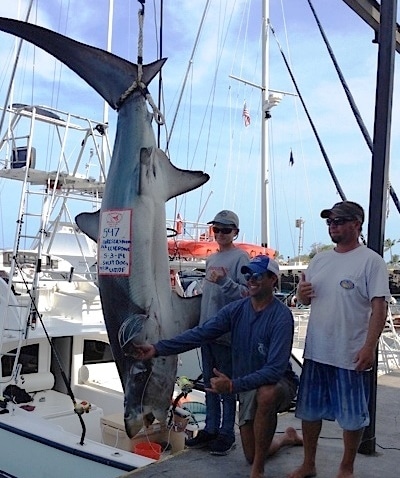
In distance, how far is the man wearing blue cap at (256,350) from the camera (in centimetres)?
255

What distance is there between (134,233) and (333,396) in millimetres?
1154

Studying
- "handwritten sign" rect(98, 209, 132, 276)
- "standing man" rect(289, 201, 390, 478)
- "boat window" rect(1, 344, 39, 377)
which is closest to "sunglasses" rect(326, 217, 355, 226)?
"standing man" rect(289, 201, 390, 478)

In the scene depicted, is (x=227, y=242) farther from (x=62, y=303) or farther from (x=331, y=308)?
(x=62, y=303)

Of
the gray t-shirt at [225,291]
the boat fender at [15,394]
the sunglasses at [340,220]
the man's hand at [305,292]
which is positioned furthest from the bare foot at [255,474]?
the boat fender at [15,394]

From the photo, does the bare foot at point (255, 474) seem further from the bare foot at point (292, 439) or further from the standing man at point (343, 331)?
the bare foot at point (292, 439)

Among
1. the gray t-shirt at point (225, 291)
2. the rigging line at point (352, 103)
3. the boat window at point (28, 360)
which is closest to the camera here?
the gray t-shirt at point (225, 291)

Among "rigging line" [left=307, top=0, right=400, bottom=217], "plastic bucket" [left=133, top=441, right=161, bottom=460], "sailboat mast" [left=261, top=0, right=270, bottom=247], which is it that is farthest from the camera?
"sailboat mast" [left=261, top=0, right=270, bottom=247]

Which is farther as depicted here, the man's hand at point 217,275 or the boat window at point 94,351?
the boat window at point 94,351

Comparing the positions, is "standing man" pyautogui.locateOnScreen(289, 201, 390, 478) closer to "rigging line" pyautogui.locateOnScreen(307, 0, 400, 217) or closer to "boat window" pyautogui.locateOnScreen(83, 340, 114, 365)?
"rigging line" pyautogui.locateOnScreen(307, 0, 400, 217)

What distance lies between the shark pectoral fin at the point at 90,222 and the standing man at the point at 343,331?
1133 millimetres

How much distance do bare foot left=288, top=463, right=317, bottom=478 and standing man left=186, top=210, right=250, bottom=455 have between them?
476 millimetres

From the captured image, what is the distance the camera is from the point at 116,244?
8.60 feet

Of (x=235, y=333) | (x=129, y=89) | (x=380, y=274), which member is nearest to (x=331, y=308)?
(x=380, y=274)

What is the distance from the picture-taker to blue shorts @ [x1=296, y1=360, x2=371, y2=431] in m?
2.54
